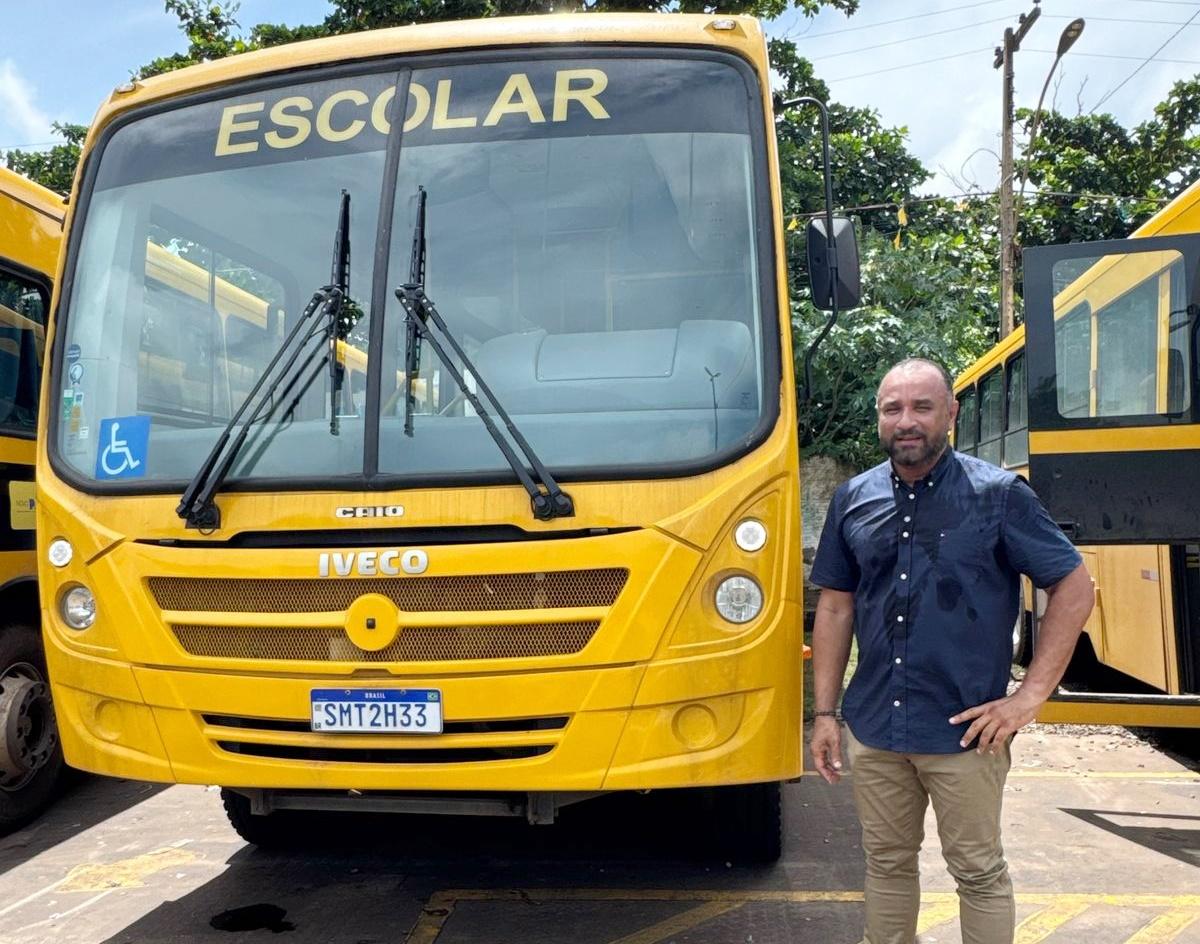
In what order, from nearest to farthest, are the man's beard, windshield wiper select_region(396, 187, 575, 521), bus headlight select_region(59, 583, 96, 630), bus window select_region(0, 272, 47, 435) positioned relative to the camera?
1. the man's beard
2. windshield wiper select_region(396, 187, 575, 521)
3. bus headlight select_region(59, 583, 96, 630)
4. bus window select_region(0, 272, 47, 435)

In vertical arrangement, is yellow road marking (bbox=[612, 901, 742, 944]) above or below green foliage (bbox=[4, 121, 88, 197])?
below

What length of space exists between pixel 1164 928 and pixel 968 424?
Answer: 8.90 metres

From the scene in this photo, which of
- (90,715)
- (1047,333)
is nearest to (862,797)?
(90,715)

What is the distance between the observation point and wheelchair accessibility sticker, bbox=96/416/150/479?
12.5ft

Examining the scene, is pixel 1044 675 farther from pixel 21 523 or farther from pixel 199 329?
pixel 21 523

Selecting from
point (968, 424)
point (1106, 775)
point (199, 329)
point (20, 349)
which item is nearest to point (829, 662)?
point (199, 329)

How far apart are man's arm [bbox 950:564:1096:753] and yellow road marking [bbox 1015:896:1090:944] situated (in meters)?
1.37

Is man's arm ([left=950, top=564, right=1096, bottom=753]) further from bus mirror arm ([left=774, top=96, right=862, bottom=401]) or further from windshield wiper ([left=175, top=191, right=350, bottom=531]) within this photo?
windshield wiper ([left=175, top=191, right=350, bottom=531])

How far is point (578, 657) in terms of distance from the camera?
337cm

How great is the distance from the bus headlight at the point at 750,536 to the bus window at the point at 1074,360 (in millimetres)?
2514

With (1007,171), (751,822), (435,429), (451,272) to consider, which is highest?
(1007,171)

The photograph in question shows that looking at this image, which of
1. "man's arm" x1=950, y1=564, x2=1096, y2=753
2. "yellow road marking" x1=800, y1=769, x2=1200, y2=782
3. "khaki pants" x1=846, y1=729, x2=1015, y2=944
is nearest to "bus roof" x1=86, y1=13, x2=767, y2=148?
"man's arm" x1=950, y1=564, x2=1096, y2=753

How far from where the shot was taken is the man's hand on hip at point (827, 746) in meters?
3.20

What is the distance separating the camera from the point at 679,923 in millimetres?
4020
